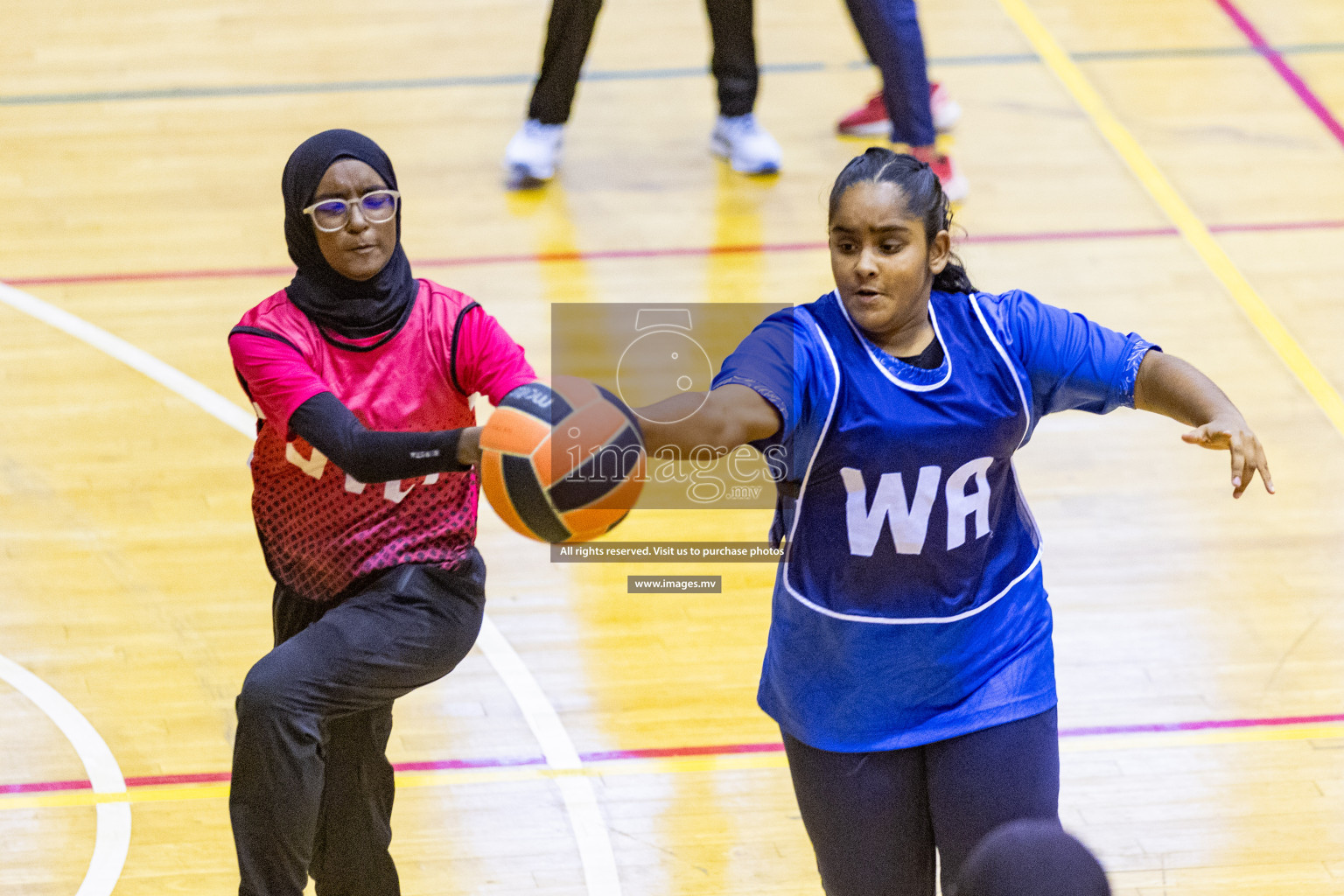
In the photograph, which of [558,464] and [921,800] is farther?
[921,800]

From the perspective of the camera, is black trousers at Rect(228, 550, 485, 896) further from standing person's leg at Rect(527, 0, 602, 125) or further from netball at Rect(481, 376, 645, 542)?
standing person's leg at Rect(527, 0, 602, 125)

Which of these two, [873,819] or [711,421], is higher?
[711,421]

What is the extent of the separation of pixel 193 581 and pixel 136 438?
2.89ft

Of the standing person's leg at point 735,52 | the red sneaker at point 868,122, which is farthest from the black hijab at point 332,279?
the red sneaker at point 868,122

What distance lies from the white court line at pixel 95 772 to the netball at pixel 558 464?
5.55ft

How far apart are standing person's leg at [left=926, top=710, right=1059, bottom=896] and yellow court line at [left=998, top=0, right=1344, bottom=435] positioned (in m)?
3.22

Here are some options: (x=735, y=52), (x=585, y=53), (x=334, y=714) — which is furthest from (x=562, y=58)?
(x=334, y=714)

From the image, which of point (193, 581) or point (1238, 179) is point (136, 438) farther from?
point (1238, 179)

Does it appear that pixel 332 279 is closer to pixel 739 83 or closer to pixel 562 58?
pixel 562 58

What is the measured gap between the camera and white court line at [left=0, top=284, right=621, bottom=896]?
12.6ft

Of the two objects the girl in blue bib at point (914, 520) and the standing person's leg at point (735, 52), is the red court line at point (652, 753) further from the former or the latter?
the standing person's leg at point (735, 52)

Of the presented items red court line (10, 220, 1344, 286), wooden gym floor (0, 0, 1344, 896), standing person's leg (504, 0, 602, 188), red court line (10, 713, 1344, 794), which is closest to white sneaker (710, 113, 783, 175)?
wooden gym floor (0, 0, 1344, 896)

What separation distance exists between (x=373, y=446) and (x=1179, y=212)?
4.92 m

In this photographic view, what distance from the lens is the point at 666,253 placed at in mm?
6543
